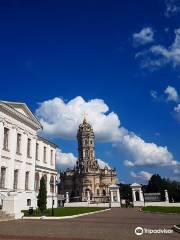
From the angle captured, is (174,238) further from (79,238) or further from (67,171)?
(67,171)

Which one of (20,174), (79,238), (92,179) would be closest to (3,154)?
(20,174)

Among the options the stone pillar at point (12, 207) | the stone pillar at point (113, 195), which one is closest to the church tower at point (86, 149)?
the stone pillar at point (113, 195)

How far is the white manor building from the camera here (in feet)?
115

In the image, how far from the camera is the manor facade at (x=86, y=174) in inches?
4931

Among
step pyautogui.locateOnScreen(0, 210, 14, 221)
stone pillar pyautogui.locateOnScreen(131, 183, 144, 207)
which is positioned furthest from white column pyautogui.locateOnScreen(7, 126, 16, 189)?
stone pillar pyautogui.locateOnScreen(131, 183, 144, 207)

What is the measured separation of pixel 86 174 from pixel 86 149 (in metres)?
11.5

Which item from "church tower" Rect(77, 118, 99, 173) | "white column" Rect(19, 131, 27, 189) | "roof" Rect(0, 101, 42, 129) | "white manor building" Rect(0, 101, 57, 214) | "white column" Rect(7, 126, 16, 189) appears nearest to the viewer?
"white manor building" Rect(0, 101, 57, 214)

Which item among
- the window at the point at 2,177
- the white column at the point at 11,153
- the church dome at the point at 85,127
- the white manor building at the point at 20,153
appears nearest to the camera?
the window at the point at 2,177

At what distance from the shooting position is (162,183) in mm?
121500

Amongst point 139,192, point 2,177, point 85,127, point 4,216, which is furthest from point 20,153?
point 85,127

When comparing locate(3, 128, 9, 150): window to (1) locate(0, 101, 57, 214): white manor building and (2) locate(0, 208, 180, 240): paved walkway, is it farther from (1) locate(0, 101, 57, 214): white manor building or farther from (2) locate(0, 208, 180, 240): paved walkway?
(2) locate(0, 208, 180, 240): paved walkway

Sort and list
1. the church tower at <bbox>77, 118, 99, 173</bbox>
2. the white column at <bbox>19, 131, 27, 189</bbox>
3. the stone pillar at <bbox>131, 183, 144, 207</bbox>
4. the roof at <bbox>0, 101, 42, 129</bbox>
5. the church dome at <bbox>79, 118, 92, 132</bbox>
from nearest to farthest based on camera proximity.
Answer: the roof at <bbox>0, 101, 42, 129</bbox>, the white column at <bbox>19, 131, 27, 189</bbox>, the stone pillar at <bbox>131, 183, 144, 207</bbox>, the church tower at <bbox>77, 118, 99, 173</bbox>, the church dome at <bbox>79, 118, 92, 132</bbox>

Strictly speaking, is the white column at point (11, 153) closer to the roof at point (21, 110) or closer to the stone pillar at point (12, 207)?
the roof at point (21, 110)

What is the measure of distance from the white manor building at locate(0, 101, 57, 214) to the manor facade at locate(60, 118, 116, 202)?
78952 mm
